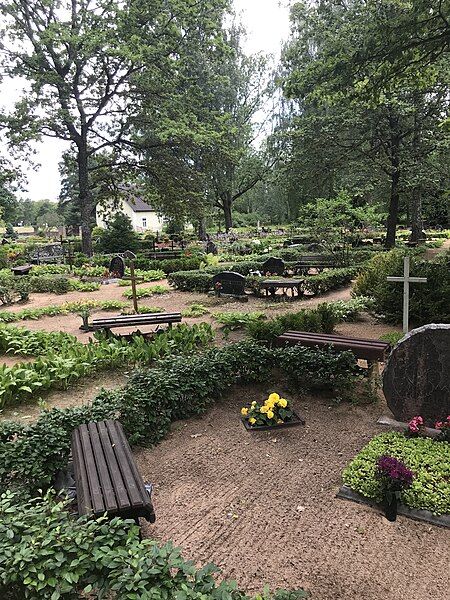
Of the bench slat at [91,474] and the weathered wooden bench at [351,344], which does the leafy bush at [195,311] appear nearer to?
the weathered wooden bench at [351,344]

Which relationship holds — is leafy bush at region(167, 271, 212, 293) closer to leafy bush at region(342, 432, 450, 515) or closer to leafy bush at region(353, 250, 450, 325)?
leafy bush at region(353, 250, 450, 325)

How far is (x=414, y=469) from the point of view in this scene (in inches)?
170

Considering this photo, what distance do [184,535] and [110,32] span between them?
25522 millimetres

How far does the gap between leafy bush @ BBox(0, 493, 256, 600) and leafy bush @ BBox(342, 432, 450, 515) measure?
2.04m

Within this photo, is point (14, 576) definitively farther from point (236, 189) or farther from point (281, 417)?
point (236, 189)

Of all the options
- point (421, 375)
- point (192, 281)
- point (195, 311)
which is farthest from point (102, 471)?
point (192, 281)

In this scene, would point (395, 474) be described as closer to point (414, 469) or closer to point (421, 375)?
point (414, 469)

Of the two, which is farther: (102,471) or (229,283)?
(229,283)

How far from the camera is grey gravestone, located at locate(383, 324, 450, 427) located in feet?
17.1

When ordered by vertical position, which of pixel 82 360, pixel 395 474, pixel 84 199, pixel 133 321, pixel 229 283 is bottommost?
pixel 395 474

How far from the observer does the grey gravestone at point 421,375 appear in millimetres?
5211

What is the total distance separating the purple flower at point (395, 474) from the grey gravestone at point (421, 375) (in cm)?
152

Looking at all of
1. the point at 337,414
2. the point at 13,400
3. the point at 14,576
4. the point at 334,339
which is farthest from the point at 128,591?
the point at 334,339

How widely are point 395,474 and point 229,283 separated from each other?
11388 millimetres
